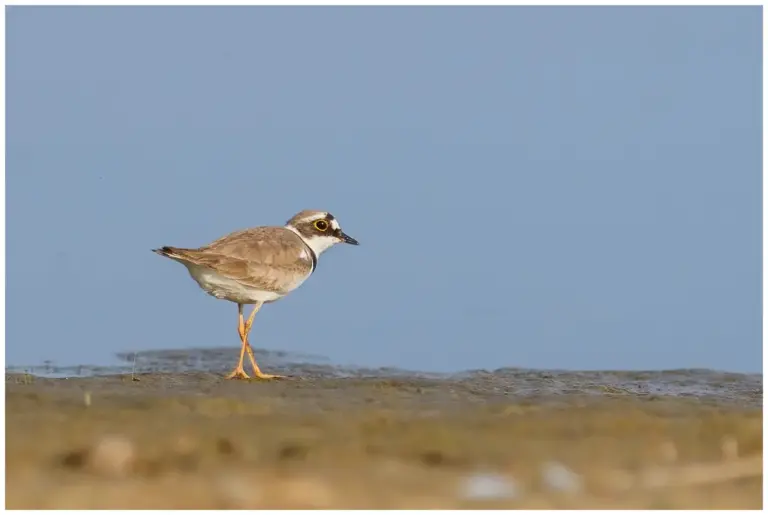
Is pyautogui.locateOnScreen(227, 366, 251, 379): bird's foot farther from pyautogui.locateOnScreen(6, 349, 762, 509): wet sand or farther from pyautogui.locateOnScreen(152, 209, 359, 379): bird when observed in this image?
pyautogui.locateOnScreen(6, 349, 762, 509): wet sand

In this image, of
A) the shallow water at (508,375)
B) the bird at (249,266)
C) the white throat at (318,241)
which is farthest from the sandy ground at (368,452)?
the white throat at (318,241)

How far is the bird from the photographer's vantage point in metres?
9.91

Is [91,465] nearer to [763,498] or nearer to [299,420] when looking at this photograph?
[299,420]

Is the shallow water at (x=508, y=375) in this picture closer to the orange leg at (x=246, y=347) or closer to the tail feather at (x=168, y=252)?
the orange leg at (x=246, y=347)

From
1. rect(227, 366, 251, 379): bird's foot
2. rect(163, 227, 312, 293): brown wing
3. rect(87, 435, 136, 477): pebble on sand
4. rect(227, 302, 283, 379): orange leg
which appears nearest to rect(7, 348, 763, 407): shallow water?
rect(227, 302, 283, 379): orange leg

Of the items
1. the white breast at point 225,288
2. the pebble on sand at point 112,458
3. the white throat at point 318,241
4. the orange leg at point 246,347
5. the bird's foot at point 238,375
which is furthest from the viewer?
the white throat at point 318,241

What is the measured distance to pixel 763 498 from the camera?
5.38 meters

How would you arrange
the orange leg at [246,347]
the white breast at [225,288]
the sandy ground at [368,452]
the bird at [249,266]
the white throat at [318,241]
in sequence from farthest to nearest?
the white throat at [318,241] < the white breast at [225,288] < the bird at [249,266] < the orange leg at [246,347] < the sandy ground at [368,452]

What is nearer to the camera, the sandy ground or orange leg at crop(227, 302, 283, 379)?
the sandy ground

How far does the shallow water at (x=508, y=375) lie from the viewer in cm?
948

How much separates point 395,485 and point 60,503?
1.30 metres

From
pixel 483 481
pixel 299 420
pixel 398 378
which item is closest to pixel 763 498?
pixel 483 481

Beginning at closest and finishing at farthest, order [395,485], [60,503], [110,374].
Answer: [60,503]
[395,485]
[110,374]

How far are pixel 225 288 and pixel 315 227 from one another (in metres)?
1.42
